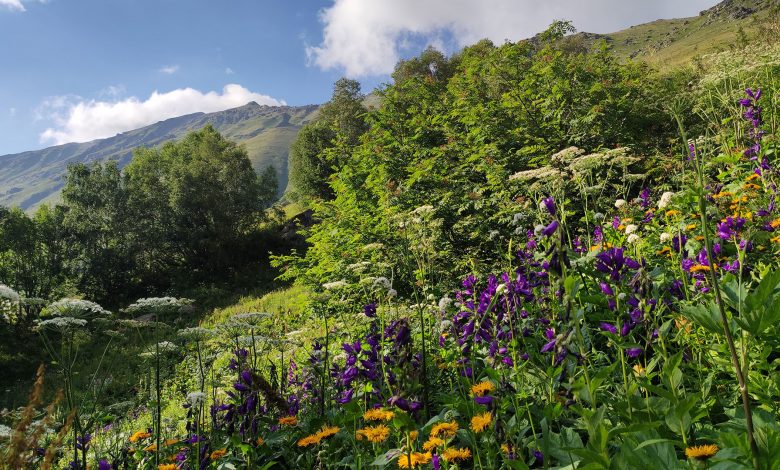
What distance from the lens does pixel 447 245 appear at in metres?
7.97

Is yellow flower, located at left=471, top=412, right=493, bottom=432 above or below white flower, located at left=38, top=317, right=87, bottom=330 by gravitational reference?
below

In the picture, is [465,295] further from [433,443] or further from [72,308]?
[72,308]

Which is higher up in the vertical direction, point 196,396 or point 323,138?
point 323,138

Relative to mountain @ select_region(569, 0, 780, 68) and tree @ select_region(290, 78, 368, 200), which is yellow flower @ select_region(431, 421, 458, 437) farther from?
mountain @ select_region(569, 0, 780, 68)

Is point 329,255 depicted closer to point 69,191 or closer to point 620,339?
point 620,339

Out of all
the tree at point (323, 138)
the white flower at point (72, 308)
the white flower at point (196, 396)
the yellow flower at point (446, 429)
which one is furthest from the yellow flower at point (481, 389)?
the tree at point (323, 138)

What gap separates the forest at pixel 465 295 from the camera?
172cm

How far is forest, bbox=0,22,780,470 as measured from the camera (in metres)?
1.72

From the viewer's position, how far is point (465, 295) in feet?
13.0

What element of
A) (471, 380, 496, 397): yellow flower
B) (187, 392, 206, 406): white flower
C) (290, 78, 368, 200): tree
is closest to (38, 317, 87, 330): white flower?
(187, 392, 206, 406): white flower

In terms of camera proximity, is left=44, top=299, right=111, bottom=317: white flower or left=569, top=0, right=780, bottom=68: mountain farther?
left=569, top=0, right=780, bottom=68: mountain

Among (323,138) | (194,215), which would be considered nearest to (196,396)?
(194,215)

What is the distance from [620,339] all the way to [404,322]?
3.01 feet

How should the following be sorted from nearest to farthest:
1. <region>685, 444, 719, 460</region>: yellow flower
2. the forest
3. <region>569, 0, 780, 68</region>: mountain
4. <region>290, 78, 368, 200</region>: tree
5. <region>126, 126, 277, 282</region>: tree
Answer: <region>685, 444, 719, 460</region>: yellow flower < the forest < <region>126, 126, 277, 282</region>: tree < <region>290, 78, 368, 200</region>: tree < <region>569, 0, 780, 68</region>: mountain
